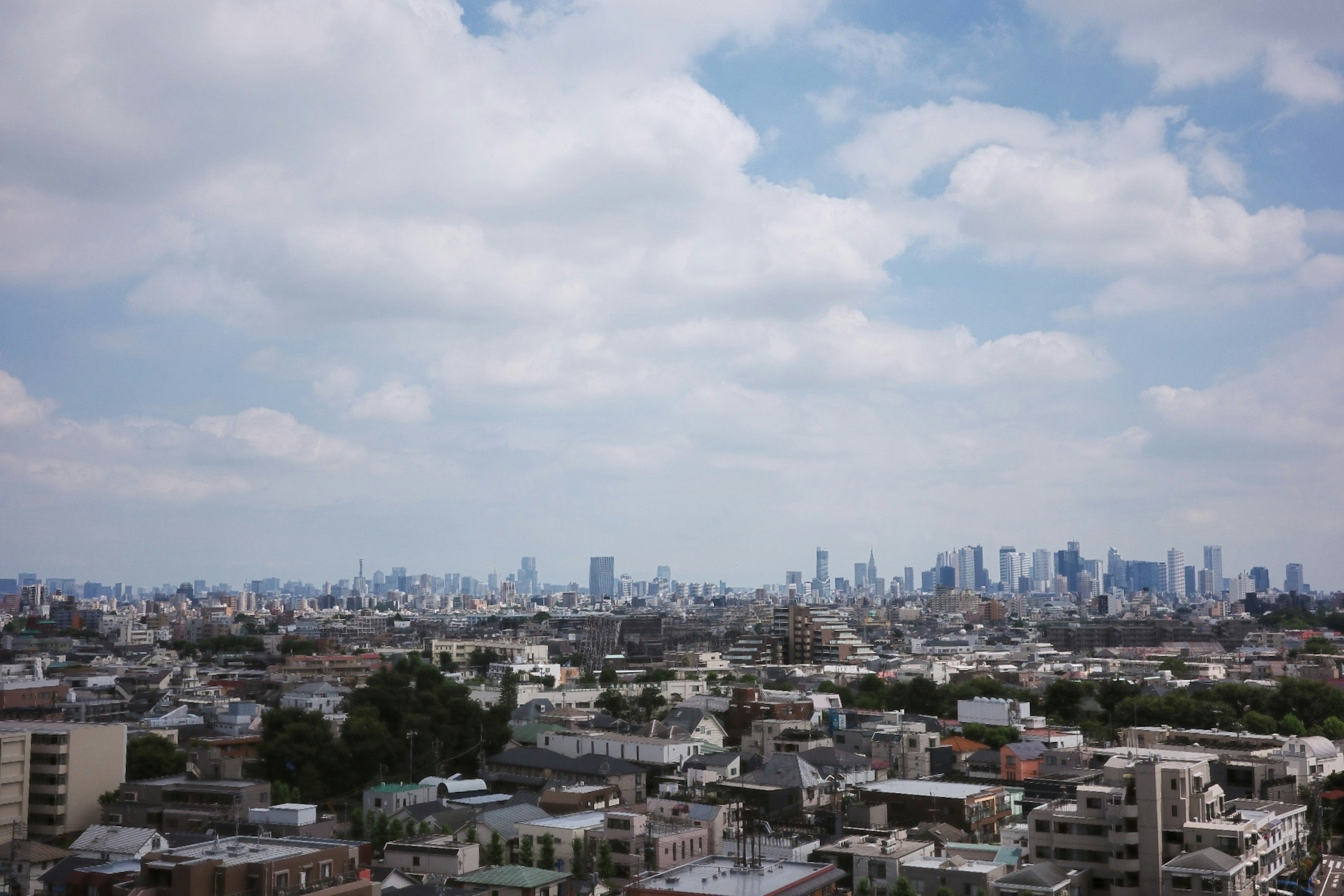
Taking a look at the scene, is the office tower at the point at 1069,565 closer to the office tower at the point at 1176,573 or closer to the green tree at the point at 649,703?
the office tower at the point at 1176,573

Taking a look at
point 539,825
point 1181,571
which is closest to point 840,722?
point 539,825

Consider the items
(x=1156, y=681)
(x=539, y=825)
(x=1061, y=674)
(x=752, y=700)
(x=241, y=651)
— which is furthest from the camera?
(x=241, y=651)

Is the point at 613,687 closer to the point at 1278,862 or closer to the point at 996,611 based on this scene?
the point at 1278,862

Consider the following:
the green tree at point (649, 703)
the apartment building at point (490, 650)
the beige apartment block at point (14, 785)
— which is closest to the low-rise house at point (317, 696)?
the green tree at point (649, 703)

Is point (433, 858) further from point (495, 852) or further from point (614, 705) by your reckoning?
point (614, 705)

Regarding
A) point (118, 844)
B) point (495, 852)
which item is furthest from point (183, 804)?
point (495, 852)

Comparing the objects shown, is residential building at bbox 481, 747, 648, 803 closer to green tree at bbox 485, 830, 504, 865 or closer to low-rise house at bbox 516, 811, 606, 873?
low-rise house at bbox 516, 811, 606, 873

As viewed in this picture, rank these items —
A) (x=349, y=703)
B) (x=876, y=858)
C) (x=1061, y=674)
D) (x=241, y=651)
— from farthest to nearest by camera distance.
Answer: (x=241, y=651) < (x=1061, y=674) < (x=349, y=703) < (x=876, y=858)
